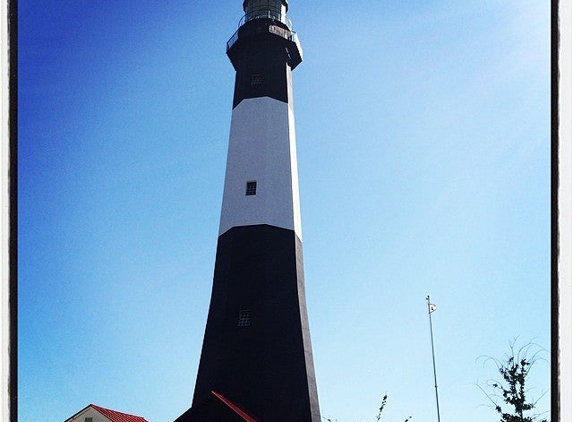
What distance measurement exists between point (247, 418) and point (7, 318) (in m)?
13.3

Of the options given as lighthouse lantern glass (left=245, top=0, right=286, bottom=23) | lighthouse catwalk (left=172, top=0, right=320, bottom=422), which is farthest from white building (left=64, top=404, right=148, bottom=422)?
lighthouse lantern glass (left=245, top=0, right=286, bottom=23)

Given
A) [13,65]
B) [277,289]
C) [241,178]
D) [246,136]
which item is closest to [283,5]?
[246,136]

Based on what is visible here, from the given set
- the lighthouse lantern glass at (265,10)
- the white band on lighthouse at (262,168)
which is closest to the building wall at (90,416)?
the white band on lighthouse at (262,168)

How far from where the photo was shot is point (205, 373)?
17.3 metres

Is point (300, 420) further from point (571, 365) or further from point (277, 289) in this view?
point (571, 365)

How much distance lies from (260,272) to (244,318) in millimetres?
1603

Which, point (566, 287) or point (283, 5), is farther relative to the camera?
point (283, 5)

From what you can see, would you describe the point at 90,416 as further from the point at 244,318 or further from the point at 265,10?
the point at 265,10

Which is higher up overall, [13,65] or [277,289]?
[13,65]

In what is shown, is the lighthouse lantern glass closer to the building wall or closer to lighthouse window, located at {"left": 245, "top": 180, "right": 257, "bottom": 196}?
lighthouse window, located at {"left": 245, "top": 180, "right": 257, "bottom": 196}

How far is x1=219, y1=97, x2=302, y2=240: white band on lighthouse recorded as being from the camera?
1911cm

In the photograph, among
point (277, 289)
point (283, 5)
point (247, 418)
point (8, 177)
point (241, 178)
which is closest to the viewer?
point (8, 177)

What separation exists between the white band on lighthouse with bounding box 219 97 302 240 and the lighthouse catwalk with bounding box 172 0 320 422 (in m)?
0.04

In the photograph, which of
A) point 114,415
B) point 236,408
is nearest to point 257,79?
point 236,408
